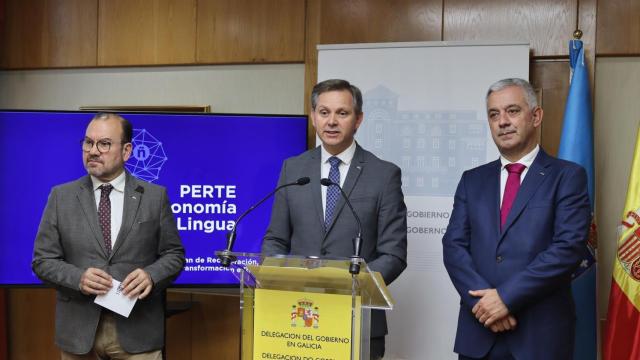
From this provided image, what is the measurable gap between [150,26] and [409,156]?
89.6 inches

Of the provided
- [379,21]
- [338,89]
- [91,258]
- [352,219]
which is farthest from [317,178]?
[379,21]

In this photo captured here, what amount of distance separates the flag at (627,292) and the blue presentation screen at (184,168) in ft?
6.47

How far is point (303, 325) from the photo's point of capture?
6.51 feet

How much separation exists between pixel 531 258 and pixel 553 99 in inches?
75.8

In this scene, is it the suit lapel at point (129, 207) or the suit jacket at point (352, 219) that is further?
the suit lapel at point (129, 207)

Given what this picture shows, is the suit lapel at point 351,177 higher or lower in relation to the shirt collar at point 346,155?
lower

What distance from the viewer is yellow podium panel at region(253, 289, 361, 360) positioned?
1949 mm

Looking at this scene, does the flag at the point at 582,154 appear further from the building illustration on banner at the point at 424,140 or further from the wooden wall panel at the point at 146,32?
the wooden wall panel at the point at 146,32

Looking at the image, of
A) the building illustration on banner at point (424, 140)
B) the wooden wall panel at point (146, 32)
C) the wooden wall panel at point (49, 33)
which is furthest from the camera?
the wooden wall panel at point (49, 33)

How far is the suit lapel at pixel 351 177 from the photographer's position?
2668mm

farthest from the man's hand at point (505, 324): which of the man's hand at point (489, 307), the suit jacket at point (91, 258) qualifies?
the suit jacket at point (91, 258)

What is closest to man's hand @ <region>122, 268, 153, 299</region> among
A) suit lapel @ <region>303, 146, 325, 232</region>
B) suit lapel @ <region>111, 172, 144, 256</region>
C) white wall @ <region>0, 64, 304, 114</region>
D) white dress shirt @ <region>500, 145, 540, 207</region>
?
suit lapel @ <region>111, 172, 144, 256</region>

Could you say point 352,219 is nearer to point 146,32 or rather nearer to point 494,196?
point 494,196

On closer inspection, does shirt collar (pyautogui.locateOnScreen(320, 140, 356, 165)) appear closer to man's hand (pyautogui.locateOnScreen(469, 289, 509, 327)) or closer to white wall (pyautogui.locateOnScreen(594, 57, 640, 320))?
man's hand (pyautogui.locateOnScreen(469, 289, 509, 327))
